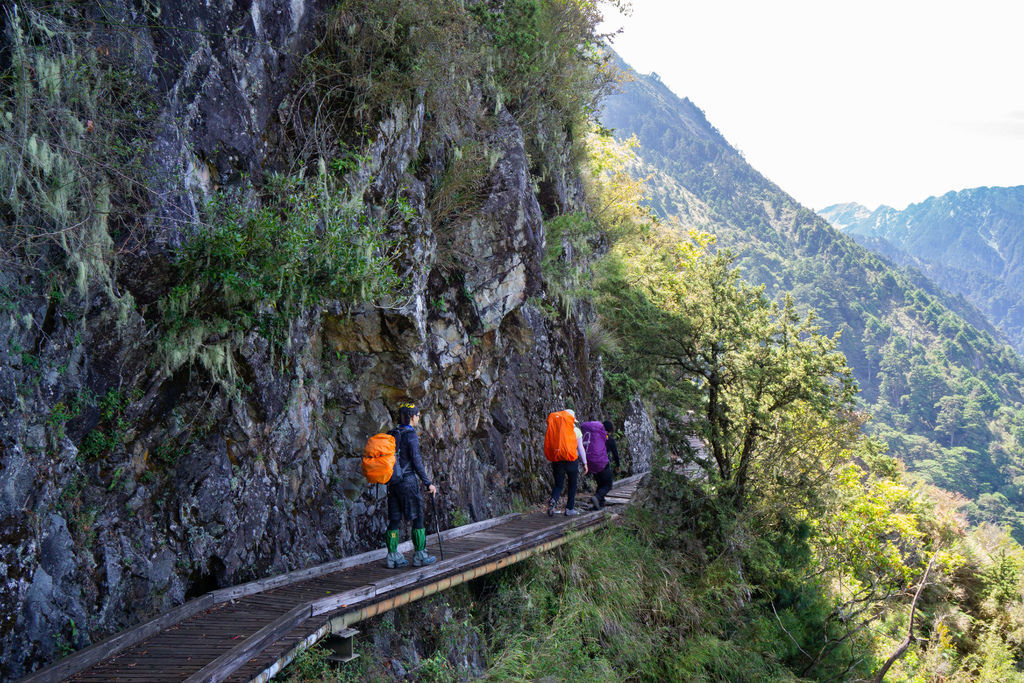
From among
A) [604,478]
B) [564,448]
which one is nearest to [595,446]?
[604,478]

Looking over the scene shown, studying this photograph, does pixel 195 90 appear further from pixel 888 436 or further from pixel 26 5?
pixel 888 436

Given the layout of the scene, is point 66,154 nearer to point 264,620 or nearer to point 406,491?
point 264,620

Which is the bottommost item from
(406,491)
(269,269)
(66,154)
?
(406,491)

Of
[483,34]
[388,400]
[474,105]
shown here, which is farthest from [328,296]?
[483,34]

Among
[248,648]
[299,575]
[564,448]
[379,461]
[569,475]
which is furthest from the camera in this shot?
[569,475]

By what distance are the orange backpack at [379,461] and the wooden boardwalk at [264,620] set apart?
1.00 metres

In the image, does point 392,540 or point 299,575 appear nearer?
point 299,575

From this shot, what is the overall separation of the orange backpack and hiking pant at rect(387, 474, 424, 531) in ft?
0.78

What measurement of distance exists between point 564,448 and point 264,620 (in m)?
5.59

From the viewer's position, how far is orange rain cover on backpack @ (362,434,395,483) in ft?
22.5

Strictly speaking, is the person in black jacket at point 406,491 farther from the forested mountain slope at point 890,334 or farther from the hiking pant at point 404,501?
the forested mountain slope at point 890,334

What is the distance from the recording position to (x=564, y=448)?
33.0 feet

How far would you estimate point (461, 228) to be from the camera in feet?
34.3

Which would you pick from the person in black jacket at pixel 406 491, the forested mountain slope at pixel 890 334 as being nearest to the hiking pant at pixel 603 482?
the person in black jacket at pixel 406 491
